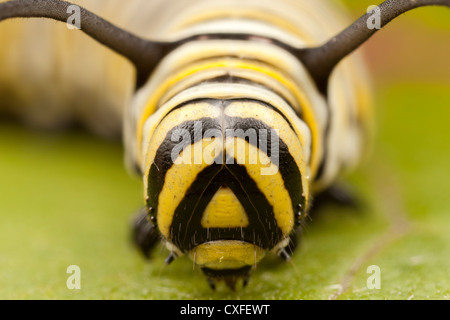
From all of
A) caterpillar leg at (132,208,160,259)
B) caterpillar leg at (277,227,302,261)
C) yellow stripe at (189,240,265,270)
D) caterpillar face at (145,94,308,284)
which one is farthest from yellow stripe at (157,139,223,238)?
caterpillar leg at (132,208,160,259)

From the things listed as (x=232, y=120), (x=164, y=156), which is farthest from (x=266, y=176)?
(x=164, y=156)

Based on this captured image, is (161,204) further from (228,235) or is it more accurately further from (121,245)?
(121,245)

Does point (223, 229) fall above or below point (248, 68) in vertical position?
below

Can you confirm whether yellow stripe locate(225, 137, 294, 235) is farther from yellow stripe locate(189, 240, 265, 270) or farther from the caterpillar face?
yellow stripe locate(189, 240, 265, 270)

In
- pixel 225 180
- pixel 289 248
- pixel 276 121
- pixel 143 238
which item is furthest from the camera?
pixel 143 238

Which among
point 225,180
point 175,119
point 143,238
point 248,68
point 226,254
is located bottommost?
point 226,254

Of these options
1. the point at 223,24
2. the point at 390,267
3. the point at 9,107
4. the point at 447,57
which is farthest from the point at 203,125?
the point at 447,57

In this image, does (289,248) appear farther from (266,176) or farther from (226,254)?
(266,176)

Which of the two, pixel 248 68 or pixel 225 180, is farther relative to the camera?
pixel 248 68
